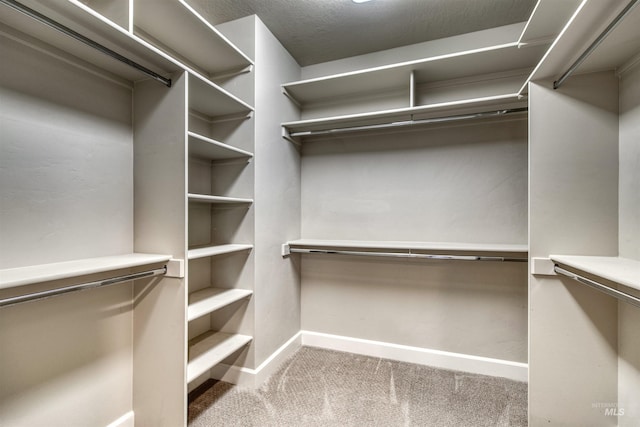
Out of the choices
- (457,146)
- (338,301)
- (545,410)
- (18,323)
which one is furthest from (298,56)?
(545,410)

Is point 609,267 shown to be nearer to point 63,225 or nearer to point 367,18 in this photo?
point 367,18

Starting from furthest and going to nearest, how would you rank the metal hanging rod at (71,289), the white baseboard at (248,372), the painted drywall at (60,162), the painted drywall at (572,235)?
the white baseboard at (248,372), the painted drywall at (572,235), the painted drywall at (60,162), the metal hanging rod at (71,289)

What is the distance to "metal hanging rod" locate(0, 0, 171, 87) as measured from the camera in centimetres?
101

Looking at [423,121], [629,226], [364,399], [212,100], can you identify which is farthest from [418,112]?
[364,399]

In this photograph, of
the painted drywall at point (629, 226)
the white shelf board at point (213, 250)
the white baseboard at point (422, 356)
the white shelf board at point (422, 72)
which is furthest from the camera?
the white baseboard at point (422, 356)

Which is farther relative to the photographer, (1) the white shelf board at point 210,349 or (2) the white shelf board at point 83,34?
(1) the white shelf board at point 210,349

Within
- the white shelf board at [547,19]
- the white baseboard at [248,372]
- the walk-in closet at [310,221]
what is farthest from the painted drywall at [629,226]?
the white baseboard at [248,372]

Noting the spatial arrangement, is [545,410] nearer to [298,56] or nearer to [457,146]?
[457,146]

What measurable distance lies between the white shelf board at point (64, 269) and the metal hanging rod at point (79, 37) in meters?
0.91

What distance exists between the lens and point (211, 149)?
1.86 meters

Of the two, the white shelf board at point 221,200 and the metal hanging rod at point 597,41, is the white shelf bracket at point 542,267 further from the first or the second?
the white shelf board at point 221,200

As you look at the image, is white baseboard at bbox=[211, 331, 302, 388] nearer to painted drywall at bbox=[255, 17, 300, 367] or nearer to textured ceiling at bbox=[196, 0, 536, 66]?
painted drywall at bbox=[255, 17, 300, 367]

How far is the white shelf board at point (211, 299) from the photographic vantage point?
1664 millimetres

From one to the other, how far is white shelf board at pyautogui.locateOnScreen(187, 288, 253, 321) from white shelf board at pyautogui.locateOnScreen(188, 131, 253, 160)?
3.12 feet
